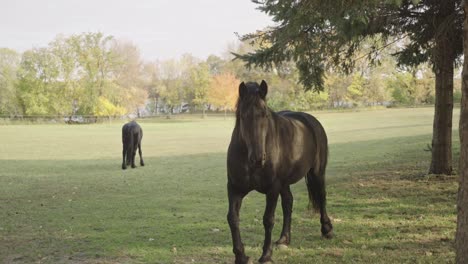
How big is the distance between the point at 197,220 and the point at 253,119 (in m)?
3.27

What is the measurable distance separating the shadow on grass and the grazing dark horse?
44 cm

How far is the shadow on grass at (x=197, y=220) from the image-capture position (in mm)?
4996

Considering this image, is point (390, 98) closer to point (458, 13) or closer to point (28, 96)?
point (28, 96)

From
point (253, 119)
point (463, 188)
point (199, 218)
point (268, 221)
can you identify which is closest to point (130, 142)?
point (199, 218)

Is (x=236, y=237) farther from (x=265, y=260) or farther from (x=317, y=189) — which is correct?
(x=317, y=189)

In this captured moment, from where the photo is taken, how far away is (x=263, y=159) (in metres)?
4.22

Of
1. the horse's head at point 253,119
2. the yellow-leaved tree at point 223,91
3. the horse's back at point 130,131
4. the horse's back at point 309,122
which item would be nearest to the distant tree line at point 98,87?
the yellow-leaved tree at point 223,91

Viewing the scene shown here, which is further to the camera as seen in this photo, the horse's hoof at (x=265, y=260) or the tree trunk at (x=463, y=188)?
the horse's hoof at (x=265, y=260)

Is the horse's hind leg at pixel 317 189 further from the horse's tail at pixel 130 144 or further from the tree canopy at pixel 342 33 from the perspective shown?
the horse's tail at pixel 130 144

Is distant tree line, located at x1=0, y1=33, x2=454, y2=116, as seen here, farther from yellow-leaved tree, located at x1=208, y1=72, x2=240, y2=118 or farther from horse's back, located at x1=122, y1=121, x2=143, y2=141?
horse's back, located at x1=122, y1=121, x2=143, y2=141

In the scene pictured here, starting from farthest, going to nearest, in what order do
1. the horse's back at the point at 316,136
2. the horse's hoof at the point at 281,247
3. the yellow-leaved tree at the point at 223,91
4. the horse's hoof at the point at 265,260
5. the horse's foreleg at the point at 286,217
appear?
1. the yellow-leaved tree at the point at 223,91
2. the horse's back at the point at 316,136
3. the horse's foreleg at the point at 286,217
4. the horse's hoof at the point at 281,247
5. the horse's hoof at the point at 265,260

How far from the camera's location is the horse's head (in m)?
4.21

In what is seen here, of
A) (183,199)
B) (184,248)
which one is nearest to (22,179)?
(183,199)

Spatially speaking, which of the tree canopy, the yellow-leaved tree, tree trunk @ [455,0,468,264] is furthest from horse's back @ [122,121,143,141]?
the yellow-leaved tree
